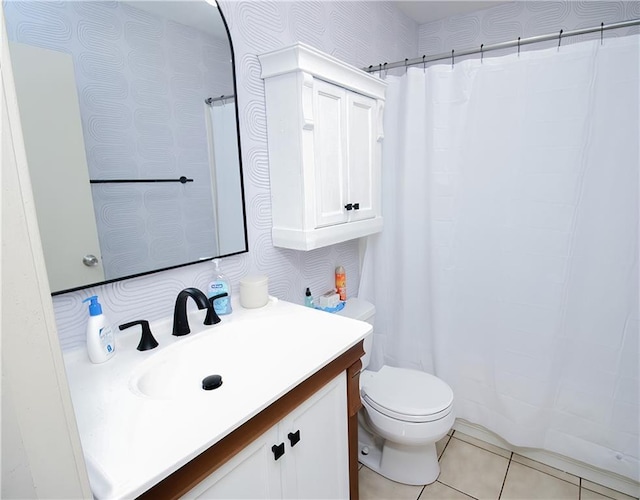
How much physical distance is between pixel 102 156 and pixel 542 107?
1627mm

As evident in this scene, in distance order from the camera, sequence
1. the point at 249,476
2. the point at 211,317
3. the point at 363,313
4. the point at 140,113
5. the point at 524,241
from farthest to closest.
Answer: the point at 363,313 → the point at 524,241 → the point at 211,317 → the point at 140,113 → the point at 249,476

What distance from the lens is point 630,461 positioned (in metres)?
1.53

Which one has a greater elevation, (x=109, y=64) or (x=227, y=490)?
(x=109, y=64)

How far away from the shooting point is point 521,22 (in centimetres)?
226

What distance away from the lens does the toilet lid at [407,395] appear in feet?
4.89

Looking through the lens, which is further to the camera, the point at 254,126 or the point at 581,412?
the point at 581,412

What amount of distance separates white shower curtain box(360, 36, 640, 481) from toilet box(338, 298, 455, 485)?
300 millimetres

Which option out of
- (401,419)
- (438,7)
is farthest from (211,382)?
(438,7)

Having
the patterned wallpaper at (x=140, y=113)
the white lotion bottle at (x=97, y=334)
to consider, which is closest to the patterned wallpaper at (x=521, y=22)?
the patterned wallpaper at (x=140, y=113)

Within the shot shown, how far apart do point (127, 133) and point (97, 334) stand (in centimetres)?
57

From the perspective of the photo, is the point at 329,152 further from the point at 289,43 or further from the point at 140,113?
the point at 140,113

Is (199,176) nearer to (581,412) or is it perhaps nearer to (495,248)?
(495,248)

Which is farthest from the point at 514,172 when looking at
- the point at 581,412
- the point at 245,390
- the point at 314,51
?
the point at 245,390

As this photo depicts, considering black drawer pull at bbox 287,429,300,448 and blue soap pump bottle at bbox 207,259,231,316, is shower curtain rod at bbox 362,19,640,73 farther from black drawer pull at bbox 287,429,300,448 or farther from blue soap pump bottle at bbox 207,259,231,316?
black drawer pull at bbox 287,429,300,448
